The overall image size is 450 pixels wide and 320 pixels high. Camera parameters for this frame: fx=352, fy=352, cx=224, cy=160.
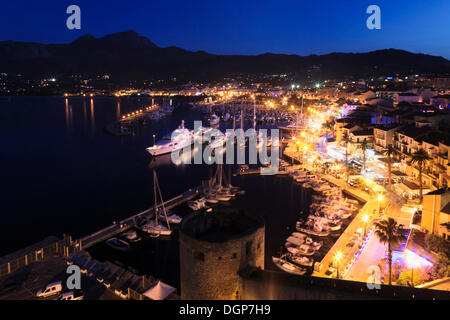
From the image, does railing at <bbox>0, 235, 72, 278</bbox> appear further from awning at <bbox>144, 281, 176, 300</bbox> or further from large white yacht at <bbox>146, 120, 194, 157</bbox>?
large white yacht at <bbox>146, 120, 194, 157</bbox>

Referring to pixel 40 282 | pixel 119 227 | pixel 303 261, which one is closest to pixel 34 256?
pixel 40 282

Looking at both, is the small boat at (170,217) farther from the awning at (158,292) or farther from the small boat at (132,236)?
the awning at (158,292)

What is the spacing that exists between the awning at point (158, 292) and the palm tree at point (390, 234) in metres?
8.23

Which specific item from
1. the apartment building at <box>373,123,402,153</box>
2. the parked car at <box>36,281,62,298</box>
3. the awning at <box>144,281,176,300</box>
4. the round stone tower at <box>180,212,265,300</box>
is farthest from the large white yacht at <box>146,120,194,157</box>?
the round stone tower at <box>180,212,265,300</box>

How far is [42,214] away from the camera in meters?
25.8

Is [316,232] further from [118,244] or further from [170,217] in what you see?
[118,244]

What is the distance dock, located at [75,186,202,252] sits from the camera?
19.4 metres

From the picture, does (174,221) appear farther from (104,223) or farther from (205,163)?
(205,163)

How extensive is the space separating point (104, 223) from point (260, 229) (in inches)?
706

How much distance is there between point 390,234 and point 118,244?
45.0 ft

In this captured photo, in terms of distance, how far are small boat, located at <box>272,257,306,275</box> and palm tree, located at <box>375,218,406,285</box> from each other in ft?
12.8
